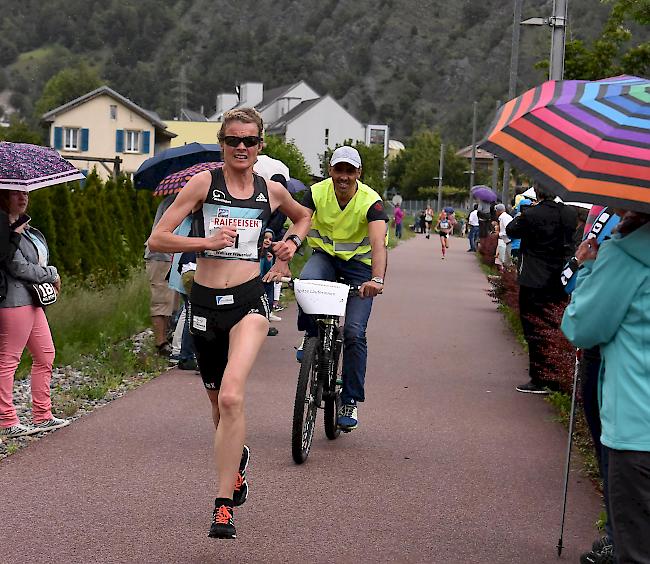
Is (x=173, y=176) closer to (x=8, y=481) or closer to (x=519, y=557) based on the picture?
(x=8, y=481)

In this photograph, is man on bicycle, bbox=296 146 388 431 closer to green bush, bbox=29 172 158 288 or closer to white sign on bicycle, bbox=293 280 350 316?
white sign on bicycle, bbox=293 280 350 316

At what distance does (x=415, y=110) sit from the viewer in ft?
611

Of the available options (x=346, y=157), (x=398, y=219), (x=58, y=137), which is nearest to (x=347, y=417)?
(x=346, y=157)

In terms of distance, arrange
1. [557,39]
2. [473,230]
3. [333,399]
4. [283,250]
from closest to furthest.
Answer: [283,250]
[333,399]
[557,39]
[473,230]

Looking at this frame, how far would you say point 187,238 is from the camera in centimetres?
577

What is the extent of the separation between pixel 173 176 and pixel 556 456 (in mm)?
4441

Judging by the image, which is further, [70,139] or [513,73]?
[70,139]

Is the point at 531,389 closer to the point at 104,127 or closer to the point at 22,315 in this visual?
the point at 22,315

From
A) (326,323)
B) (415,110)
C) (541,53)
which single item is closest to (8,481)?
(326,323)

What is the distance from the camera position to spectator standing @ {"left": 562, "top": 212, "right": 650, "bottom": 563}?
13.3 feet

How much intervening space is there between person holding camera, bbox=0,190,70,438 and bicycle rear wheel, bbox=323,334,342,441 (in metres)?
1.84

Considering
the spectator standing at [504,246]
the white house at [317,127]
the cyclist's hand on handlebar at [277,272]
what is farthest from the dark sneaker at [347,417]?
the white house at [317,127]

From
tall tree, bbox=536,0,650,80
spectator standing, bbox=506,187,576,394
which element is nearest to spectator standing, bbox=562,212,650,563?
spectator standing, bbox=506,187,576,394

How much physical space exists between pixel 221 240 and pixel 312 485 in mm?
1865
